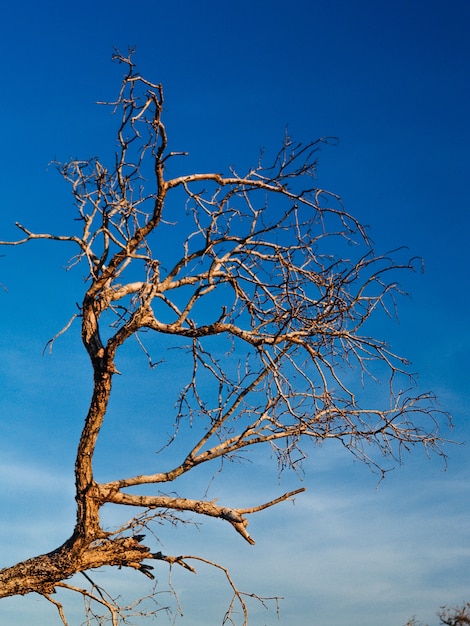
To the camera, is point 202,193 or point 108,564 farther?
point 108,564

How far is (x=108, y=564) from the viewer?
337 inches

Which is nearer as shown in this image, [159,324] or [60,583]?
[159,324]

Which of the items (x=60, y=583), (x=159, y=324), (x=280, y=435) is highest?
(x=159, y=324)

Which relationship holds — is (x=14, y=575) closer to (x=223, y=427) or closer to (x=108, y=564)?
(x=108, y=564)

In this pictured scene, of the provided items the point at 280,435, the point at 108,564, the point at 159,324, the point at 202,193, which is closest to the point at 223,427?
the point at 280,435

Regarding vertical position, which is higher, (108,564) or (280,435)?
(280,435)

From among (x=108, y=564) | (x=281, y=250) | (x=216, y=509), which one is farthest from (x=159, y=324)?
(x=108, y=564)

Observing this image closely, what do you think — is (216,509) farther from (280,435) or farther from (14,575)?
(14,575)

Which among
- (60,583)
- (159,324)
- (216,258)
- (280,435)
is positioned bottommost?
(60,583)

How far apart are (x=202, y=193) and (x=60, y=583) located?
14.7 feet

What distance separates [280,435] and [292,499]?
678 millimetres

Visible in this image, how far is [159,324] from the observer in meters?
8.05

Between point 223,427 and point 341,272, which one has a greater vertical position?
point 341,272

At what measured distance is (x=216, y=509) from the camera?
27.6 ft
